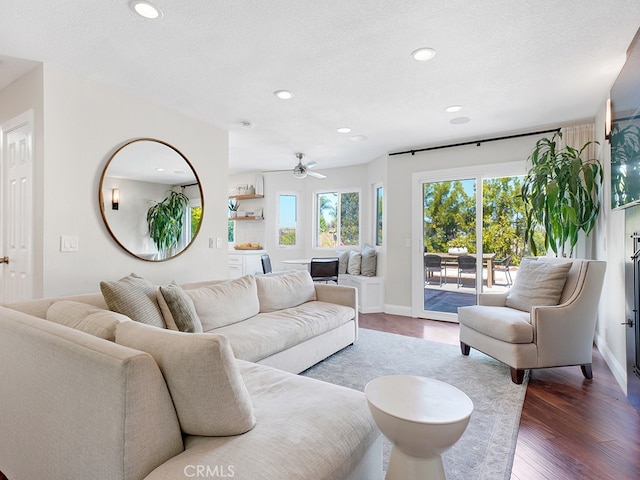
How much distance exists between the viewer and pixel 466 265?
15.4 ft

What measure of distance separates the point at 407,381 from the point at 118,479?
1093 millimetres

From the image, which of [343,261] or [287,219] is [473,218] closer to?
[343,261]

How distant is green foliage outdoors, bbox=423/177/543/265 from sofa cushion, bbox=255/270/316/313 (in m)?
2.21

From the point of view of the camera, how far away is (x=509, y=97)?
10.5ft

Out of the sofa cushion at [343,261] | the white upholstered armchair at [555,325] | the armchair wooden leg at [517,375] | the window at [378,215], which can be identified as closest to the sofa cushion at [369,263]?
the window at [378,215]

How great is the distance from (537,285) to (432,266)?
199 centimetres

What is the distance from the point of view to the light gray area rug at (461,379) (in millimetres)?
1742

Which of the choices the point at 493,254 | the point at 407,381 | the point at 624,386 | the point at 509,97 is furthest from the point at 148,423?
the point at 493,254

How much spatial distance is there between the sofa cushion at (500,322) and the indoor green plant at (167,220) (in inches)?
120

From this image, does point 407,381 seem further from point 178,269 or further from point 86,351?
point 178,269

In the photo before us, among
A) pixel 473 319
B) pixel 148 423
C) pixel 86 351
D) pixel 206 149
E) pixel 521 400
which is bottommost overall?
pixel 521 400

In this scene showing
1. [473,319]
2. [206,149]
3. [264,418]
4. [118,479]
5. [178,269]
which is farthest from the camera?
[206,149]

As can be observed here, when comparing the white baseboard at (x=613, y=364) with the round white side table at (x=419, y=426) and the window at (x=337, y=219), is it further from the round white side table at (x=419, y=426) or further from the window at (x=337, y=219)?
the window at (x=337, y=219)

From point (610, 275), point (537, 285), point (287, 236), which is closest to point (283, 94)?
point (537, 285)
